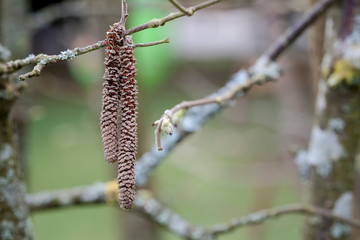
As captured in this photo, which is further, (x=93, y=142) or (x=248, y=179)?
(x=93, y=142)

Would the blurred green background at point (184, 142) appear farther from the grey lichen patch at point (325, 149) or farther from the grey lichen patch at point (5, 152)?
the grey lichen patch at point (325, 149)

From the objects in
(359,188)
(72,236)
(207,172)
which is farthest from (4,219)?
(207,172)

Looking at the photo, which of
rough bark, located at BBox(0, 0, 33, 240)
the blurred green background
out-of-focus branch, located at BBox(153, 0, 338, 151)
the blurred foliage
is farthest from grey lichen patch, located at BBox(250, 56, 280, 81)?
the blurred foliage

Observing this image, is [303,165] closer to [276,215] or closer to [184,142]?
[276,215]

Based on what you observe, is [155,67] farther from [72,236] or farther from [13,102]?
[13,102]

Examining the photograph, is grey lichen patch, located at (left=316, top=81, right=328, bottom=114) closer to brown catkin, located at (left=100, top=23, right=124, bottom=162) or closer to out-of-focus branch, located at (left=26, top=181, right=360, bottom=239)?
out-of-focus branch, located at (left=26, top=181, right=360, bottom=239)

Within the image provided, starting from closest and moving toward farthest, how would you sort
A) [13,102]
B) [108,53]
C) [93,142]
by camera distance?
[108,53] < [13,102] < [93,142]

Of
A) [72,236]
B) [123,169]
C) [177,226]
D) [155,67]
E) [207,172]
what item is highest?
[155,67]

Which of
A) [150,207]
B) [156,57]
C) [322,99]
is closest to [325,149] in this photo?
[322,99]
